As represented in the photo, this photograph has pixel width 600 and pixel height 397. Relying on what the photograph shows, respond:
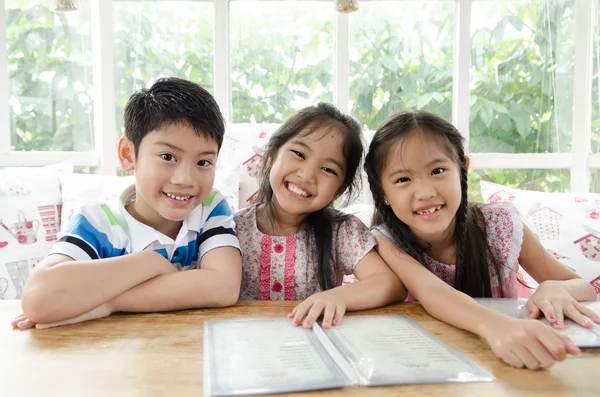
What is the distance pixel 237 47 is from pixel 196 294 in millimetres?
1897

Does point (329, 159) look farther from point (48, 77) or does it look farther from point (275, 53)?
point (48, 77)

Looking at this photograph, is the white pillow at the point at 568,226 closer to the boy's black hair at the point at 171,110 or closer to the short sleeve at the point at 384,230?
the short sleeve at the point at 384,230

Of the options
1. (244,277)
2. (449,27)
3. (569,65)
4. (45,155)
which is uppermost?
(449,27)

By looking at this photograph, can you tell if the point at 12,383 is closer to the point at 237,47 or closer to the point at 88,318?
the point at 88,318

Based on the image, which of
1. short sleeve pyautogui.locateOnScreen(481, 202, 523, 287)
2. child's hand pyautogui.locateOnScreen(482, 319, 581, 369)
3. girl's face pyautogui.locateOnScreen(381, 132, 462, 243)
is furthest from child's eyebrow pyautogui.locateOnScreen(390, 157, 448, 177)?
child's hand pyautogui.locateOnScreen(482, 319, 581, 369)

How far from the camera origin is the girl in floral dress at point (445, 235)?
3.01 feet

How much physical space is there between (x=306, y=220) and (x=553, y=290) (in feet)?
2.14

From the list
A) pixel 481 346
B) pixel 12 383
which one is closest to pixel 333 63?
pixel 481 346

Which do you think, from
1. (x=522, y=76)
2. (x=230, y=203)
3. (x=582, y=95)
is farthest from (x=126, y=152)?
(x=582, y=95)

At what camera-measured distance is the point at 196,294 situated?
0.91 meters

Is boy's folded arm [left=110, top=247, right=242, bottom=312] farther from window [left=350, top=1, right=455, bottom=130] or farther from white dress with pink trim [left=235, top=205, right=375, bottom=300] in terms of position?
window [left=350, top=1, right=455, bottom=130]

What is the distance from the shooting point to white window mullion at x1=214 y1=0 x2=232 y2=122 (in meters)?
2.46

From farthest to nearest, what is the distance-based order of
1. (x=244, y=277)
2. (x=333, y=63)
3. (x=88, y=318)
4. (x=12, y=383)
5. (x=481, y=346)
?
(x=333, y=63), (x=244, y=277), (x=88, y=318), (x=481, y=346), (x=12, y=383)

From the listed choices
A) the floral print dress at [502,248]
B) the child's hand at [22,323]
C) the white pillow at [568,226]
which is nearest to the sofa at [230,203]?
Result: the white pillow at [568,226]
